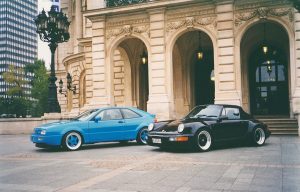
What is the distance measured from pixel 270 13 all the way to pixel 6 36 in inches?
4801

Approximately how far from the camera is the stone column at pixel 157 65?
69.7 ft

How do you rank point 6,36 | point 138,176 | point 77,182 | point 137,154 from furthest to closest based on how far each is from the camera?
point 6,36, point 137,154, point 138,176, point 77,182

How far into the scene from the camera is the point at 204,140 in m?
11.3

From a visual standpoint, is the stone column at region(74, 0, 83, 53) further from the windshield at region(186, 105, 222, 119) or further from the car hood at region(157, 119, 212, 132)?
the car hood at region(157, 119, 212, 132)

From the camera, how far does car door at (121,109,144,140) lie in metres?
13.4

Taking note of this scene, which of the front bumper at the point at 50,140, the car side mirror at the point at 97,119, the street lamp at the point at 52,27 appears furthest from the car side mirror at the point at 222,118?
the street lamp at the point at 52,27

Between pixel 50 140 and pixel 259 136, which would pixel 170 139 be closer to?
pixel 259 136

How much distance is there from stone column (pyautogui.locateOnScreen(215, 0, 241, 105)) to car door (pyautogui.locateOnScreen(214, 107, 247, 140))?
7.72 metres

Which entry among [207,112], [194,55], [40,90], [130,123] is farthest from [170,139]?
[40,90]

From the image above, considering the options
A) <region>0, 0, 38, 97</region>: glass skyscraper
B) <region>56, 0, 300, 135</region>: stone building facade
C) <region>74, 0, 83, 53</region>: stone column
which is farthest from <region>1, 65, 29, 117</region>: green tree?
<region>0, 0, 38, 97</region>: glass skyscraper

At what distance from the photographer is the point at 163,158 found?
31.8 feet

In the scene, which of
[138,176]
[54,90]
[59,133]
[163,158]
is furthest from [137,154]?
[54,90]

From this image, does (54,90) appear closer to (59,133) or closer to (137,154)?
(59,133)

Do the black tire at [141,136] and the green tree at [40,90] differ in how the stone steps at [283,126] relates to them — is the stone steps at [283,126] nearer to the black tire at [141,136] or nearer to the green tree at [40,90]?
the black tire at [141,136]
